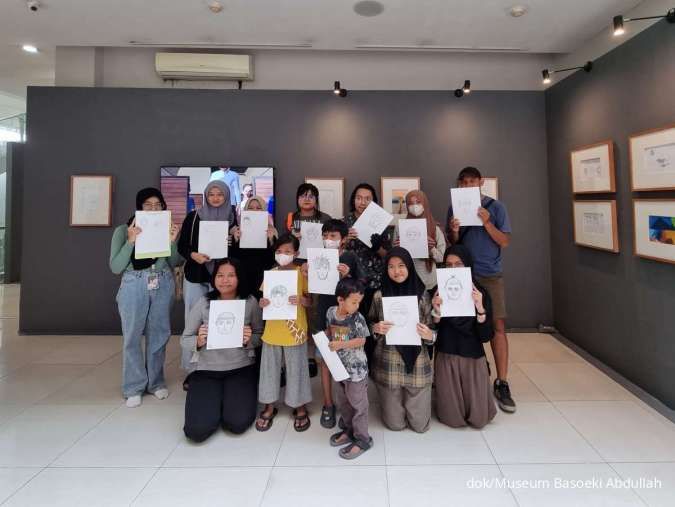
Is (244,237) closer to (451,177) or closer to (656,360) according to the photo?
(451,177)

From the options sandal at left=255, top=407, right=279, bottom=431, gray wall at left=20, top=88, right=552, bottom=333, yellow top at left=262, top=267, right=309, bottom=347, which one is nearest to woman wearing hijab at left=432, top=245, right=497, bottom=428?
yellow top at left=262, top=267, right=309, bottom=347

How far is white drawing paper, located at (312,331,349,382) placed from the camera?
2.03m

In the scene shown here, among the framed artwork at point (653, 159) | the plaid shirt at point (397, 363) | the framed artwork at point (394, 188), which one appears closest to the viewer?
the plaid shirt at point (397, 363)

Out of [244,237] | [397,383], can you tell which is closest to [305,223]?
[244,237]

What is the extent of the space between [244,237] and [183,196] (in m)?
1.80

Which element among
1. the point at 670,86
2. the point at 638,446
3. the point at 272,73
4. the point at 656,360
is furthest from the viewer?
the point at 272,73

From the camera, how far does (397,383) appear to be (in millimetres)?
2256

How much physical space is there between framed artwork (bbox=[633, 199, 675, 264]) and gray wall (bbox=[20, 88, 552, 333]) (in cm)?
137

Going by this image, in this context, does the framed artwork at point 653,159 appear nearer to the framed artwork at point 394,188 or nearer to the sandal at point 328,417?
the framed artwork at point 394,188

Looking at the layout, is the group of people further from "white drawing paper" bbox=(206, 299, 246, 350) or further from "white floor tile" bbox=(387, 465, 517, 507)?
"white floor tile" bbox=(387, 465, 517, 507)

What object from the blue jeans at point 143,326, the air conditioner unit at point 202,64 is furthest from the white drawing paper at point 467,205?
the air conditioner unit at point 202,64

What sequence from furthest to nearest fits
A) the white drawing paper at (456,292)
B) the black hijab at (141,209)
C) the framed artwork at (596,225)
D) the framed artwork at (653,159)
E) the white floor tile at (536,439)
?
the framed artwork at (596,225)
the black hijab at (141,209)
the framed artwork at (653,159)
the white drawing paper at (456,292)
the white floor tile at (536,439)

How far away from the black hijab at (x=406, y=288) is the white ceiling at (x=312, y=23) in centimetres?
243

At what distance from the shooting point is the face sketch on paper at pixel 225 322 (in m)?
2.24
